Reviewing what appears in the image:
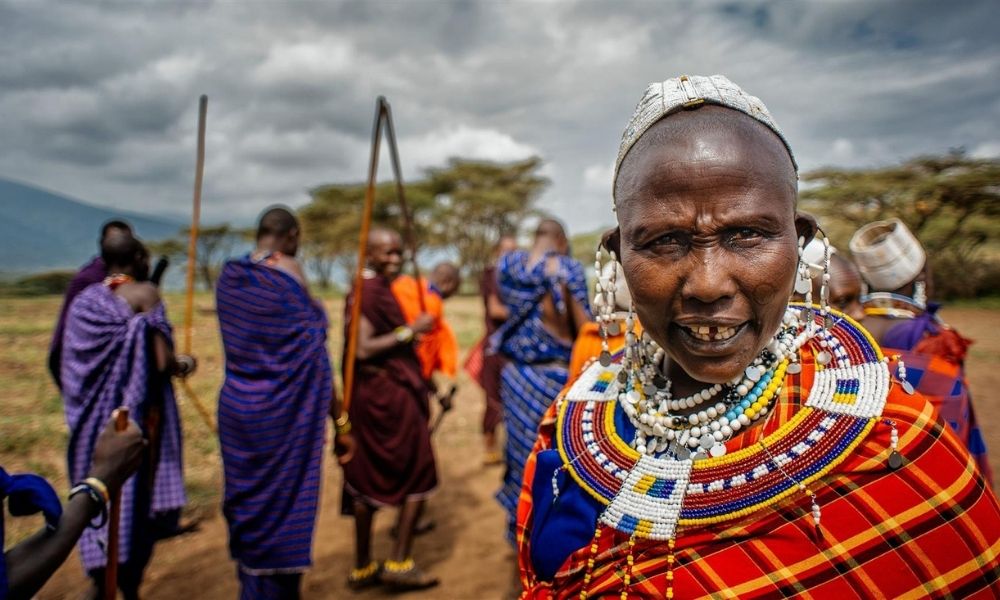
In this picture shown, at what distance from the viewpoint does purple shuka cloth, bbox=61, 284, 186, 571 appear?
11.0 ft

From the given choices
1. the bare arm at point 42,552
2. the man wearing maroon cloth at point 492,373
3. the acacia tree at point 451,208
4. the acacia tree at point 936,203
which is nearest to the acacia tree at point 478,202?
the acacia tree at point 451,208

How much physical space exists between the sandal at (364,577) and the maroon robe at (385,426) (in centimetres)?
40

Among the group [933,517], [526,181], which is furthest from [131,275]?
[526,181]

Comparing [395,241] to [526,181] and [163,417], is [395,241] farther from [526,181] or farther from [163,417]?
[526,181]

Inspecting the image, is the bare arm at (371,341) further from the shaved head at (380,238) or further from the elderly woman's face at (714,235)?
the elderly woman's face at (714,235)

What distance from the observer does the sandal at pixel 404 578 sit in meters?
3.77

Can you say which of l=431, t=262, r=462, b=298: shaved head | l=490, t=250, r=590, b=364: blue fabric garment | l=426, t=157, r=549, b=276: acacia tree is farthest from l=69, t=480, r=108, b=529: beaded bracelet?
l=426, t=157, r=549, b=276: acacia tree

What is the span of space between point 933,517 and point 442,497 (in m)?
4.66

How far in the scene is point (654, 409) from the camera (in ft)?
4.07

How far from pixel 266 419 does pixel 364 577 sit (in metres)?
1.35

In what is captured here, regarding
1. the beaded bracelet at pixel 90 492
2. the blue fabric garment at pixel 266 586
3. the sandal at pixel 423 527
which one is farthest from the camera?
the sandal at pixel 423 527

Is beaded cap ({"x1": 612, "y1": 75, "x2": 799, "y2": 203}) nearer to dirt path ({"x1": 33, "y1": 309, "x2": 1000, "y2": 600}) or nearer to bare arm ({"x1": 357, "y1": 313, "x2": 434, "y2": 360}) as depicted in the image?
bare arm ({"x1": 357, "y1": 313, "x2": 434, "y2": 360})

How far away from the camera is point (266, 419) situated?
326 centimetres

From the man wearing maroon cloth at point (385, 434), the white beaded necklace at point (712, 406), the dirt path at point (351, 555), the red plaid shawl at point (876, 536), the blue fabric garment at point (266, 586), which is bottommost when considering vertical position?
the dirt path at point (351, 555)
